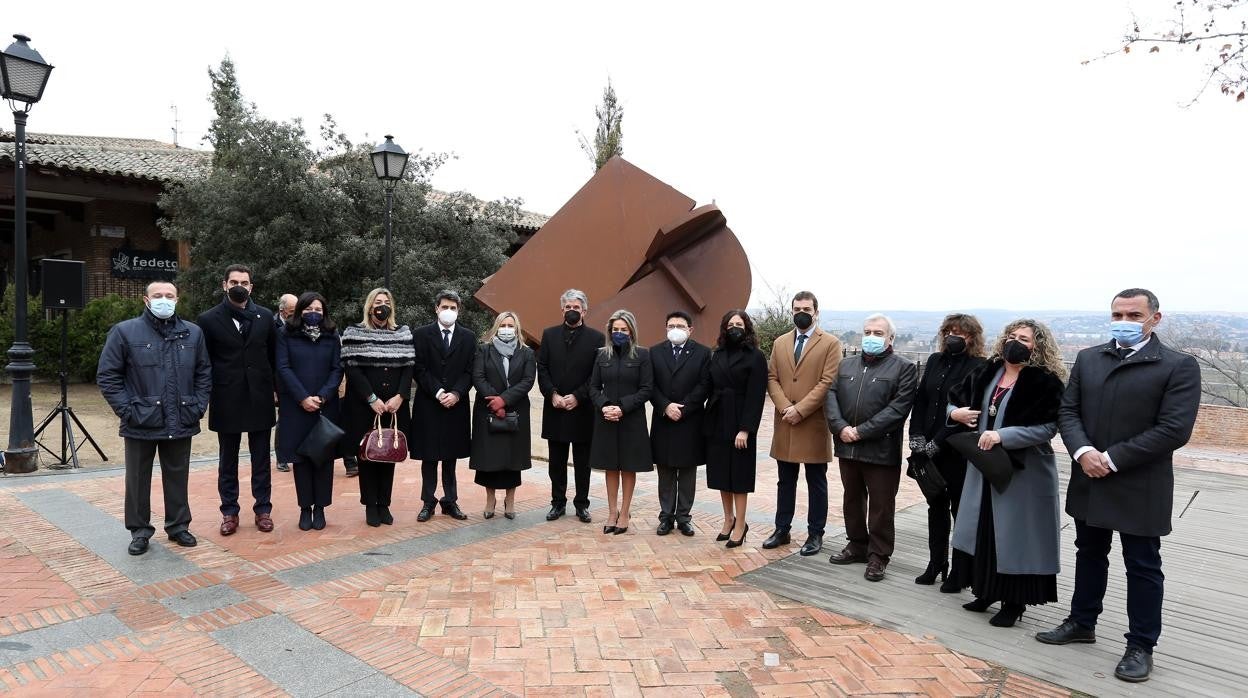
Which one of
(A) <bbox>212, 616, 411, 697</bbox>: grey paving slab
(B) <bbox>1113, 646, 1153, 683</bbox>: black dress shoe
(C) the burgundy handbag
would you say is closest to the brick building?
(C) the burgundy handbag

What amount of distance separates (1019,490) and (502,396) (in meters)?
3.41

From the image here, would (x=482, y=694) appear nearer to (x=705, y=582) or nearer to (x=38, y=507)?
(x=705, y=582)

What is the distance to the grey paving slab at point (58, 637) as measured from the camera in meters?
3.23

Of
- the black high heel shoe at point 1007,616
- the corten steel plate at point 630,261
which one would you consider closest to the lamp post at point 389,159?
the corten steel plate at point 630,261

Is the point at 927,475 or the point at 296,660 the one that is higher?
the point at 927,475

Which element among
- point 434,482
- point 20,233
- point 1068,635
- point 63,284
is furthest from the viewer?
point 63,284

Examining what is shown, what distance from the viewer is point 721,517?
6.01 metres

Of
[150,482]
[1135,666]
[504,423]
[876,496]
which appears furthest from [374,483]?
[1135,666]

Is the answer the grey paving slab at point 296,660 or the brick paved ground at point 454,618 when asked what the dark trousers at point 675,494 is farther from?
the grey paving slab at point 296,660

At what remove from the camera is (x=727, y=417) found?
5.06 meters

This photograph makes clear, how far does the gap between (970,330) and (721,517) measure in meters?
2.58

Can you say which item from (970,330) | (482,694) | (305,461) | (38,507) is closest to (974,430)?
(970,330)

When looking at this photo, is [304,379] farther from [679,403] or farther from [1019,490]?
[1019,490]

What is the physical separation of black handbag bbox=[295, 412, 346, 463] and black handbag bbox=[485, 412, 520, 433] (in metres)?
1.04
